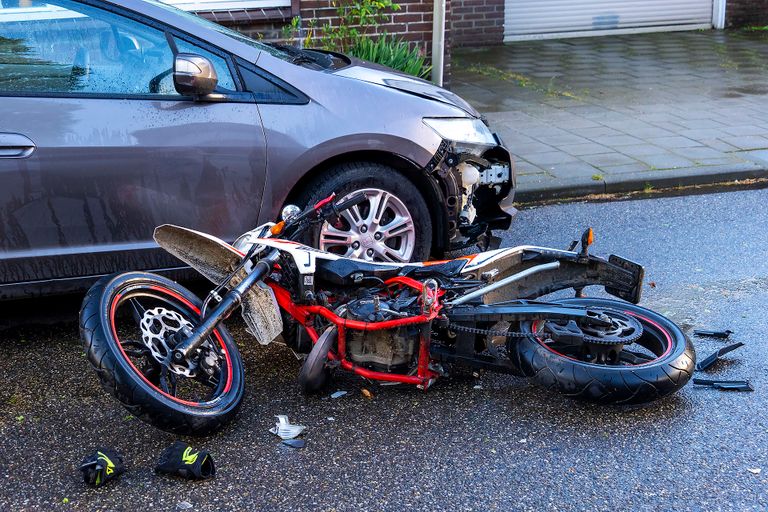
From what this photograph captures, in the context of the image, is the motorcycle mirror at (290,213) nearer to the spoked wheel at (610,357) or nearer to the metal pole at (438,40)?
the spoked wheel at (610,357)

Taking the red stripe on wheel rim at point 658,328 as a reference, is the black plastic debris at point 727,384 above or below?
below

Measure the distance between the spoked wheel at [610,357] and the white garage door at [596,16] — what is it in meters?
11.2

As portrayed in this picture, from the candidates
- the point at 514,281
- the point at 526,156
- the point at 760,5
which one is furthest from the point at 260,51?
the point at 760,5

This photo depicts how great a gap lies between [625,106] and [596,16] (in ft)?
17.9

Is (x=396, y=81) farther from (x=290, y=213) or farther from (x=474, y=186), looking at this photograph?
(x=290, y=213)

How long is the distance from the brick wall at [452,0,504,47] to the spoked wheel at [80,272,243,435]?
1079 centimetres

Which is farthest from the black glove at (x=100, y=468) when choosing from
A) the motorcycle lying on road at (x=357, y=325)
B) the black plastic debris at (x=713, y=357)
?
the black plastic debris at (x=713, y=357)

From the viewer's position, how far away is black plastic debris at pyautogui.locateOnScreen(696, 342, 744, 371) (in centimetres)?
450

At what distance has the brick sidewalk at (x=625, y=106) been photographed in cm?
806

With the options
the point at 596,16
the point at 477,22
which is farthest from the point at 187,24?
the point at 596,16

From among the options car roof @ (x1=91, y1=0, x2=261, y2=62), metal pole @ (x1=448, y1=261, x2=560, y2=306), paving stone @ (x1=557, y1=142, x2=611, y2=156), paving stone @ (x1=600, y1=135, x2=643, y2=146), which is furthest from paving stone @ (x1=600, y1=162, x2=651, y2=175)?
car roof @ (x1=91, y1=0, x2=261, y2=62)

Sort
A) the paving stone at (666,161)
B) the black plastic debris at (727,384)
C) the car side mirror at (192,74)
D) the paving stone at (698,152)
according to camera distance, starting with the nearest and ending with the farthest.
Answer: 1. the black plastic debris at (727,384)
2. the car side mirror at (192,74)
3. the paving stone at (666,161)
4. the paving stone at (698,152)

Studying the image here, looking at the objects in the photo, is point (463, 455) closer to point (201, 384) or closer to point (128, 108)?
point (201, 384)

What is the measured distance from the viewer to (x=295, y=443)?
3.84 meters
